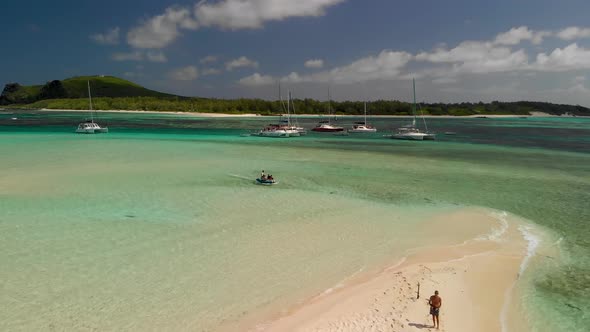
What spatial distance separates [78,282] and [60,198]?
→ 1291 centimetres

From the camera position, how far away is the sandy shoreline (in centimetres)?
1069

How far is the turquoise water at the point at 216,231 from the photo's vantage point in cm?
1191

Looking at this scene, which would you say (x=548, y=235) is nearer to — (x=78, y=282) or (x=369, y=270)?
(x=369, y=270)

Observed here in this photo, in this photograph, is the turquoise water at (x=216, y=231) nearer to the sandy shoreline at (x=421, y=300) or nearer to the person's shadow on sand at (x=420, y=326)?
the sandy shoreline at (x=421, y=300)

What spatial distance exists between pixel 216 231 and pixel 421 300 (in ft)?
32.9

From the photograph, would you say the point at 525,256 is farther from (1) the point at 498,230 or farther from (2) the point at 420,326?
(2) the point at 420,326

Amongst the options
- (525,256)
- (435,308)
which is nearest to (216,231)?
(435,308)

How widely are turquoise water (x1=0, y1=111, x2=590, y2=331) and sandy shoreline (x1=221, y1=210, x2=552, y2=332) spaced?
30.8 inches

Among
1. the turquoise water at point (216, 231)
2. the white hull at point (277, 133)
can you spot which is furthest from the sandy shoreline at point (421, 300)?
the white hull at point (277, 133)

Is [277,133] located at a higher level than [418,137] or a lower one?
higher

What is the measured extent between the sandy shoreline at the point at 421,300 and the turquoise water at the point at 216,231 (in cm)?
78

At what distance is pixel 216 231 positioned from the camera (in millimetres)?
18344

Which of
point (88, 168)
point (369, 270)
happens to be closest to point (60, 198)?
point (88, 168)

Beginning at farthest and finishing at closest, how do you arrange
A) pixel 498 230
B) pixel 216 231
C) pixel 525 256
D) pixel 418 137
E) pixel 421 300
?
1. pixel 418 137
2. pixel 498 230
3. pixel 216 231
4. pixel 525 256
5. pixel 421 300
